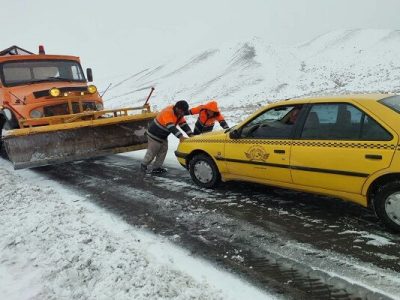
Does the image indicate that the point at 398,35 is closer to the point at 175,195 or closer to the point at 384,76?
the point at 384,76

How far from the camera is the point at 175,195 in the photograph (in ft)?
20.2

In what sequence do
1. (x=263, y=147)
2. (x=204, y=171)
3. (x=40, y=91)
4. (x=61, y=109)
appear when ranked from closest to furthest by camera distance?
(x=263, y=147) < (x=204, y=171) < (x=40, y=91) < (x=61, y=109)

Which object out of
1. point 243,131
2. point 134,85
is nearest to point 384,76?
point 243,131

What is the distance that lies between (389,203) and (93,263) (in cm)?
311

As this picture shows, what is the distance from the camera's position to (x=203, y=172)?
21.0ft

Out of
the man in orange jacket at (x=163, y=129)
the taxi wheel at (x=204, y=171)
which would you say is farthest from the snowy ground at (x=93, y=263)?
the man in orange jacket at (x=163, y=129)

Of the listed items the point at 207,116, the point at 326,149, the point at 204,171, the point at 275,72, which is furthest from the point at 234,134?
the point at 275,72

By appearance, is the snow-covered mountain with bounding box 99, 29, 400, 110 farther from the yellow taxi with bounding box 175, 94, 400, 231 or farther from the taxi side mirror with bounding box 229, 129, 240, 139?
the yellow taxi with bounding box 175, 94, 400, 231

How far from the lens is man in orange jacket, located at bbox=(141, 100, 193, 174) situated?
7367mm

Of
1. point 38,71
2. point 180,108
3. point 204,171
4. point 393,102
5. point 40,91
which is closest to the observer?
point 393,102

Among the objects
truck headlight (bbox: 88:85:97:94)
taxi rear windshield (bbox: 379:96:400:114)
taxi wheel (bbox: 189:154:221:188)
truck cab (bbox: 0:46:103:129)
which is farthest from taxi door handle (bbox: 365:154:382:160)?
truck headlight (bbox: 88:85:97:94)

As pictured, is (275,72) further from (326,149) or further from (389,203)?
(389,203)

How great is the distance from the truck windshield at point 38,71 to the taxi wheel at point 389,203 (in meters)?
8.11

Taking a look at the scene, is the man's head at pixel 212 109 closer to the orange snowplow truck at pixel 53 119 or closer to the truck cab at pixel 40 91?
the orange snowplow truck at pixel 53 119
